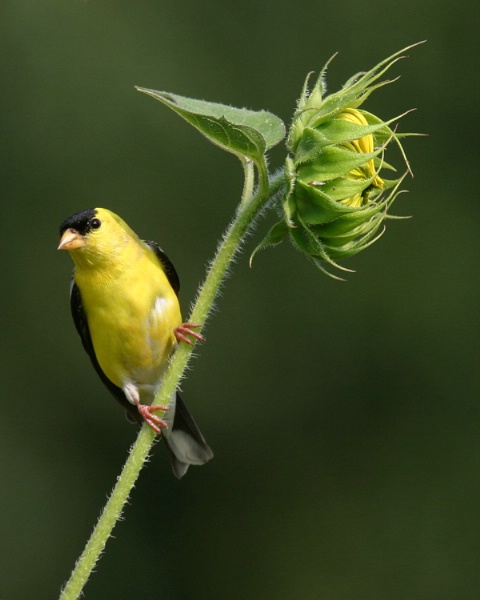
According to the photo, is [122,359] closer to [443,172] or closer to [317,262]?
[317,262]

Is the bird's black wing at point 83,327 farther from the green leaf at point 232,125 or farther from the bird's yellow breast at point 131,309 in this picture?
the green leaf at point 232,125

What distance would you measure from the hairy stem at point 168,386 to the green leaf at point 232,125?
0.10 metres

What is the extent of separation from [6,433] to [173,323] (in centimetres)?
488

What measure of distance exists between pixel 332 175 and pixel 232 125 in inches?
9.6

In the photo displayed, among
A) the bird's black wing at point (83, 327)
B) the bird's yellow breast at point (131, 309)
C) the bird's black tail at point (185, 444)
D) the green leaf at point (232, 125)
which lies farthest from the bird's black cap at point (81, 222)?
the green leaf at point (232, 125)

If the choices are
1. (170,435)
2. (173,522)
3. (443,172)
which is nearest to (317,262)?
(170,435)

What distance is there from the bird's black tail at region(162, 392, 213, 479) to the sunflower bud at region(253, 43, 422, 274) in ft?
5.51

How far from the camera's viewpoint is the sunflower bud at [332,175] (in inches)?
86.1

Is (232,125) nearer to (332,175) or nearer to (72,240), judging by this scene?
(332,175)

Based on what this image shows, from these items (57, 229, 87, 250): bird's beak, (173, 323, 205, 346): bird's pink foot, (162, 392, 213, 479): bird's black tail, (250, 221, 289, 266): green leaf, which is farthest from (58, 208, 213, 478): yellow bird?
(250, 221, 289, 266): green leaf

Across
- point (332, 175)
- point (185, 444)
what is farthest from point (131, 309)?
point (332, 175)

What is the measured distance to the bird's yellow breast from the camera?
11.3 feet

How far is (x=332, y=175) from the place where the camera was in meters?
2.20

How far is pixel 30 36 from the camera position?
898cm
